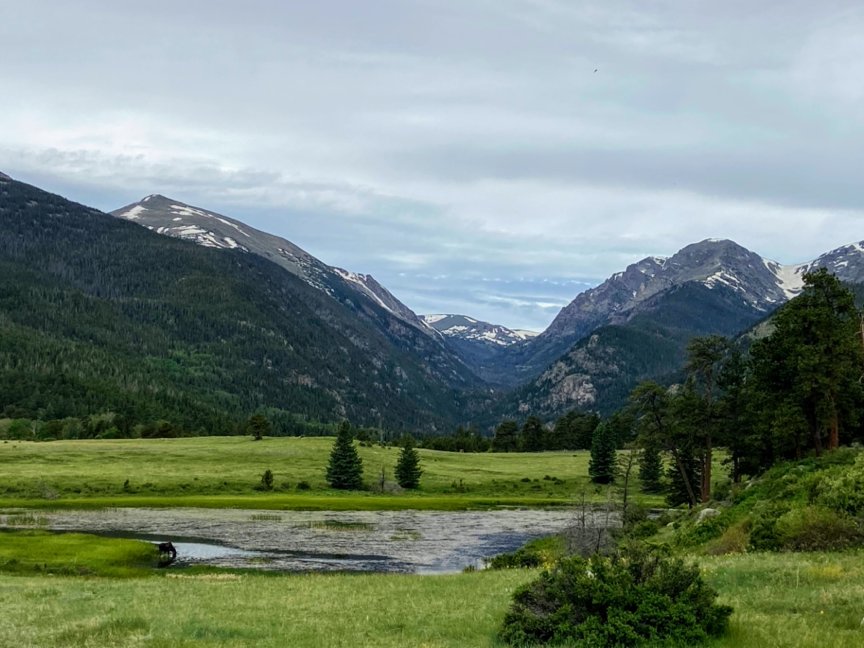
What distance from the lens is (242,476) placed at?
11944 cm

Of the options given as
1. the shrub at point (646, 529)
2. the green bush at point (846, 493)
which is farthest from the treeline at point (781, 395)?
the green bush at point (846, 493)

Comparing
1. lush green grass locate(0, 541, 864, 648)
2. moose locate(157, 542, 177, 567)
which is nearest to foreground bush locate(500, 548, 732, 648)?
lush green grass locate(0, 541, 864, 648)

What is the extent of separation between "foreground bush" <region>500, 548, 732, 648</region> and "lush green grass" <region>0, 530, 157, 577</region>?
34.9 meters

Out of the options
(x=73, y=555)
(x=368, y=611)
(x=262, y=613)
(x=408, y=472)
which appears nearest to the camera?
(x=262, y=613)

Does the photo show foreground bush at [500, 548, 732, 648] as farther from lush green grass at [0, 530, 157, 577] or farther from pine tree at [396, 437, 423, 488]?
pine tree at [396, 437, 423, 488]

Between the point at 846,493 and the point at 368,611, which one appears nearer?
the point at 368,611

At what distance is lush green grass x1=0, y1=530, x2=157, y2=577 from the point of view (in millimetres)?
44375

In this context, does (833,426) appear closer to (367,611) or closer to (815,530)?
(815,530)

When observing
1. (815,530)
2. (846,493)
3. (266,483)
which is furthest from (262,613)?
(266,483)

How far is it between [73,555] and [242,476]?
233ft

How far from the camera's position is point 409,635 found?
1786cm

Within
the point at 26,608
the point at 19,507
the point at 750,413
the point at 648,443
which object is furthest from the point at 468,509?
the point at 26,608

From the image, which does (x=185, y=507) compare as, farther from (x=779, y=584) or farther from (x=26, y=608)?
(x=779, y=584)

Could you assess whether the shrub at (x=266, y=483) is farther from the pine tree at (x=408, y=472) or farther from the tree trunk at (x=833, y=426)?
the tree trunk at (x=833, y=426)
